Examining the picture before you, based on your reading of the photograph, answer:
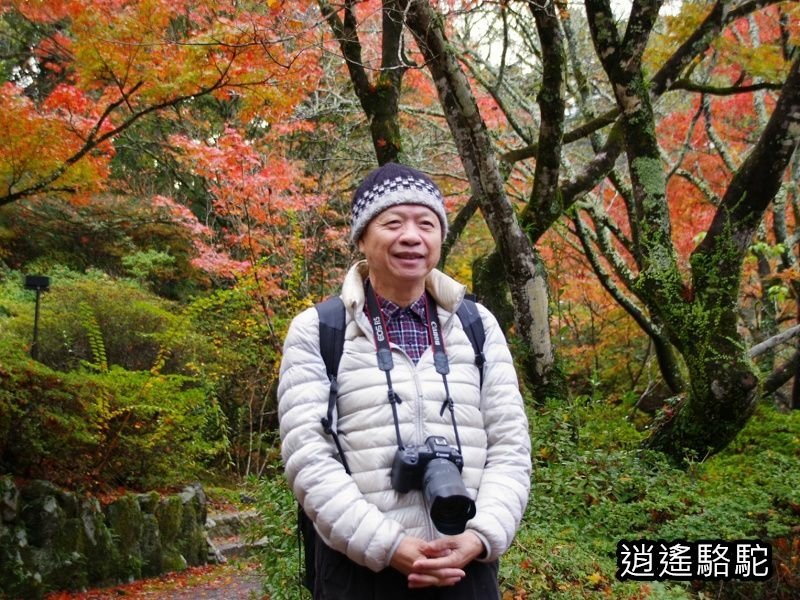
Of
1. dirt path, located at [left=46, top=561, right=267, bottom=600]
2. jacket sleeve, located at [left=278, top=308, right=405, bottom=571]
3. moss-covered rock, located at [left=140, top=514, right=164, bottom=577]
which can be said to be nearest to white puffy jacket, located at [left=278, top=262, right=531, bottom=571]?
jacket sleeve, located at [left=278, top=308, right=405, bottom=571]

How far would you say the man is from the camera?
1.79m

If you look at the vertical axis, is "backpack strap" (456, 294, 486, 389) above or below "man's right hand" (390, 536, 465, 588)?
above

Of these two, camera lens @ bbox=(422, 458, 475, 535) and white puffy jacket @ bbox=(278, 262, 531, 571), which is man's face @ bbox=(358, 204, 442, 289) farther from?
camera lens @ bbox=(422, 458, 475, 535)

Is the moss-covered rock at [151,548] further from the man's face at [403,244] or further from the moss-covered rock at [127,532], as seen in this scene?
the man's face at [403,244]

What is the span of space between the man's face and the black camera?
50 cm

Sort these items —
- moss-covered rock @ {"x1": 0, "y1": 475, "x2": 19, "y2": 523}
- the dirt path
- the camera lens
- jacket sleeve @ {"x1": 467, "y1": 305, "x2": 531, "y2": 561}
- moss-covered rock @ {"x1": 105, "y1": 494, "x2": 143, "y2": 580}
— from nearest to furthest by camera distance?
the camera lens → jacket sleeve @ {"x1": 467, "y1": 305, "x2": 531, "y2": 561} → moss-covered rock @ {"x1": 0, "y1": 475, "x2": 19, "y2": 523} → the dirt path → moss-covered rock @ {"x1": 105, "y1": 494, "x2": 143, "y2": 580}

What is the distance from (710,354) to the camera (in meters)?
5.13

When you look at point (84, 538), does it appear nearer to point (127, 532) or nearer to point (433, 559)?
point (127, 532)

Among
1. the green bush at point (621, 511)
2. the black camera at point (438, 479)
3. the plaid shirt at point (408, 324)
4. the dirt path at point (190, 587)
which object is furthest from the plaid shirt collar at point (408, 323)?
the dirt path at point (190, 587)

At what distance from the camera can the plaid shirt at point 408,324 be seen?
2.11 m

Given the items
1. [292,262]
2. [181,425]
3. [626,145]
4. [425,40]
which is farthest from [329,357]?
[292,262]

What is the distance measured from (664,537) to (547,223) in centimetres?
298

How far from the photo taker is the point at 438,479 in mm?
1723

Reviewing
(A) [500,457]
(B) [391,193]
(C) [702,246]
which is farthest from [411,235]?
(C) [702,246]
